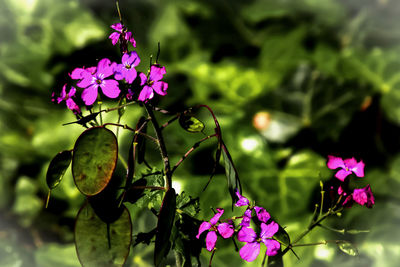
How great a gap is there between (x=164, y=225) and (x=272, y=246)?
205 mm

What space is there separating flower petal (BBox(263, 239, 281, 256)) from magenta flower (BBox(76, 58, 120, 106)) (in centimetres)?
35

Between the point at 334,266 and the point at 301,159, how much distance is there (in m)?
0.28

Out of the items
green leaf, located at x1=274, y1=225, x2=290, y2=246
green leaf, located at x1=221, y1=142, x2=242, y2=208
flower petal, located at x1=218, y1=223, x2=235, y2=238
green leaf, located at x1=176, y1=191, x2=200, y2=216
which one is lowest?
green leaf, located at x1=274, y1=225, x2=290, y2=246

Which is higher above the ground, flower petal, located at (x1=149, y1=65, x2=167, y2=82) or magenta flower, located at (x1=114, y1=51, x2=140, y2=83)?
magenta flower, located at (x1=114, y1=51, x2=140, y2=83)

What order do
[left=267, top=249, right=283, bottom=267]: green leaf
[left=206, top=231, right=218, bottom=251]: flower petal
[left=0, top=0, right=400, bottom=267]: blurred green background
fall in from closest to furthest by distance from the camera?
[left=206, top=231, right=218, bottom=251]: flower petal < [left=267, top=249, right=283, bottom=267]: green leaf < [left=0, top=0, right=400, bottom=267]: blurred green background

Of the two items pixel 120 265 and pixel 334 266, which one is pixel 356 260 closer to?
pixel 334 266

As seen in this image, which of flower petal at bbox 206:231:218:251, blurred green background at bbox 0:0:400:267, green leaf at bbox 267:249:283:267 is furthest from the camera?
blurred green background at bbox 0:0:400:267

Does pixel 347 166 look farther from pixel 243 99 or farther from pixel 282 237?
pixel 243 99

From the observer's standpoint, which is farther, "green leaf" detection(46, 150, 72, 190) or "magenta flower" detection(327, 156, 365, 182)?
"magenta flower" detection(327, 156, 365, 182)

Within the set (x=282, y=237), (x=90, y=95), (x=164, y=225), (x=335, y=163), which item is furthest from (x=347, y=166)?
(x=90, y=95)

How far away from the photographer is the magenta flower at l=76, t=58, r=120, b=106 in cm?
68

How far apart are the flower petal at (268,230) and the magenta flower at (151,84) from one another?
0.29 m

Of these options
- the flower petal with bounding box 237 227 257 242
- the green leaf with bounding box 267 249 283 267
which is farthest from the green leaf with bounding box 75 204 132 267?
the green leaf with bounding box 267 249 283 267

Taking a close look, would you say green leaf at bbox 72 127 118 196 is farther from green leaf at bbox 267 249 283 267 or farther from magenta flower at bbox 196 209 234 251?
green leaf at bbox 267 249 283 267
